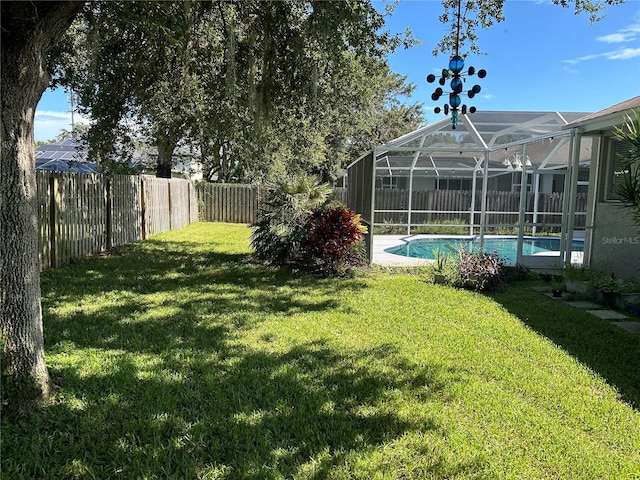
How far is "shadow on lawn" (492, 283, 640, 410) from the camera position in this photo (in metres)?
3.51

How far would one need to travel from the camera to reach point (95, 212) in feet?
27.5

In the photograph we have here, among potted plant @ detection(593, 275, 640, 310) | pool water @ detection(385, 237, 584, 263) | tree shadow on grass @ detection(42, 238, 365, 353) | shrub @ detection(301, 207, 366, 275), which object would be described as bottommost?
pool water @ detection(385, 237, 584, 263)

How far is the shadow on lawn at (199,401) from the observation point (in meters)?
2.29

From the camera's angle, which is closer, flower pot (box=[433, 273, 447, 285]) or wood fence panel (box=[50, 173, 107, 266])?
flower pot (box=[433, 273, 447, 285])

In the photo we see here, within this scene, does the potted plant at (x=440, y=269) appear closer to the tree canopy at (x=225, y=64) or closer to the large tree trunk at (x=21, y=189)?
the tree canopy at (x=225, y=64)

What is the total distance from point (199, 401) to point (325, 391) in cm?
86

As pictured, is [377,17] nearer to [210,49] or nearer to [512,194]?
[210,49]

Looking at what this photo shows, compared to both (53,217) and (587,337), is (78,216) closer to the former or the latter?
(53,217)

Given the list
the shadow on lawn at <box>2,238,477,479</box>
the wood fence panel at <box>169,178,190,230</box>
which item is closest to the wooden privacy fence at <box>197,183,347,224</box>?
the wood fence panel at <box>169,178,190,230</box>

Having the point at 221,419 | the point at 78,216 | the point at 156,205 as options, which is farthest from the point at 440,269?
the point at 156,205

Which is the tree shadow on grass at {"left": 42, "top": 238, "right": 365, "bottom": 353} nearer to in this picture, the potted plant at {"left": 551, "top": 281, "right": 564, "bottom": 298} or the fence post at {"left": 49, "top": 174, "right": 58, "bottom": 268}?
the fence post at {"left": 49, "top": 174, "right": 58, "bottom": 268}

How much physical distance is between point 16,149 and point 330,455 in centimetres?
246

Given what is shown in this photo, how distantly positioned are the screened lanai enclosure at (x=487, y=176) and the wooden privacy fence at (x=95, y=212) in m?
5.22

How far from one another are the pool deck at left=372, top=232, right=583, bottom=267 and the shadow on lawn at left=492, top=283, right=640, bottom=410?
2.66 m
